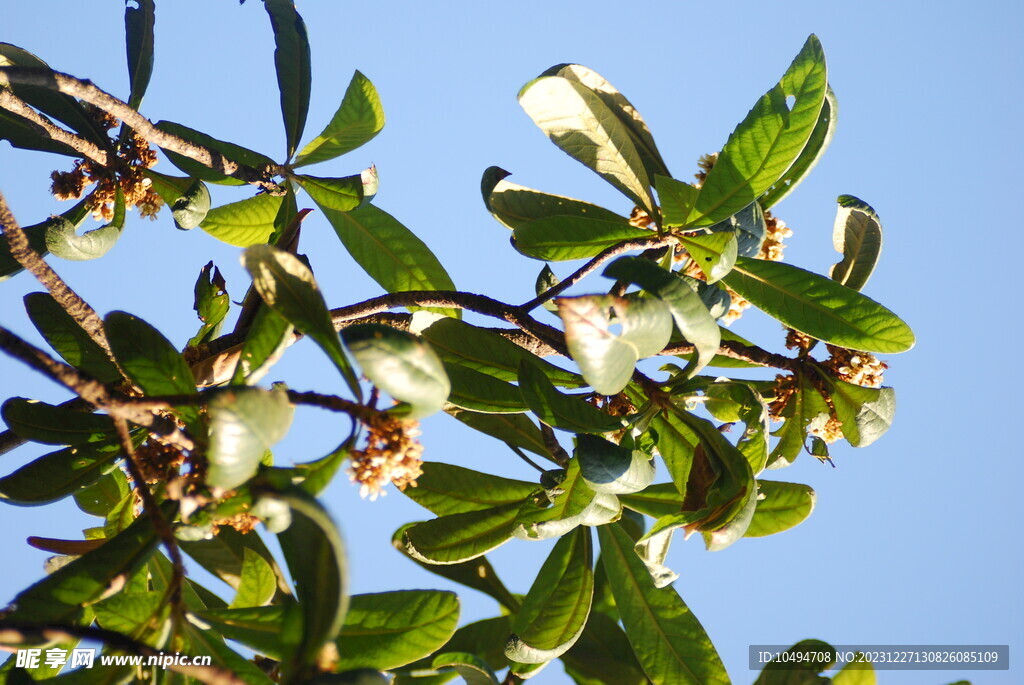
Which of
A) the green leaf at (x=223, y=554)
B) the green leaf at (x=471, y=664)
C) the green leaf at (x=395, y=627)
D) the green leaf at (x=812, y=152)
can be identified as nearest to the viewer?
the green leaf at (x=395, y=627)

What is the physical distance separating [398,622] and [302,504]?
1.94ft

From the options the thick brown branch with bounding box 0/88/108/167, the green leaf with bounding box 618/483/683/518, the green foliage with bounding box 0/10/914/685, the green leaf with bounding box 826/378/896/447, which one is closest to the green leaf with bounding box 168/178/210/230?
the green foliage with bounding box 0/10/914/685

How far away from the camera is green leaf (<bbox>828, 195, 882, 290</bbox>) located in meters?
1.83

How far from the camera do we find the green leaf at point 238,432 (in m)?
0.90

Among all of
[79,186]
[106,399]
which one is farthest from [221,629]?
[79,186]

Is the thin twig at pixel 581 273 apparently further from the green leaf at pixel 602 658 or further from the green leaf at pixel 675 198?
the green leaf at pixel 602 658

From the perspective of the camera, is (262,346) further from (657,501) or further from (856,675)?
(856,675)

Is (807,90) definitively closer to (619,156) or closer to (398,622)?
(619,156)

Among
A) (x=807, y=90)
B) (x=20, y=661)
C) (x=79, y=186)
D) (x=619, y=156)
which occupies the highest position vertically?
(x=79, y=186)

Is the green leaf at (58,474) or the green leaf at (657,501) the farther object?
the green leaf at (657,501)

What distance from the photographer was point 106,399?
1.01 m

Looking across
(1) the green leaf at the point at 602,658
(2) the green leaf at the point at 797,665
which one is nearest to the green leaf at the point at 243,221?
(1) the green leaf at the point at 602,658

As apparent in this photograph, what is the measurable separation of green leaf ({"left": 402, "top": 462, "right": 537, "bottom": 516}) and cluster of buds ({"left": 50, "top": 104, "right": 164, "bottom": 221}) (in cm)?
103

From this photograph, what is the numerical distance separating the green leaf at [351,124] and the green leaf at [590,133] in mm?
386
